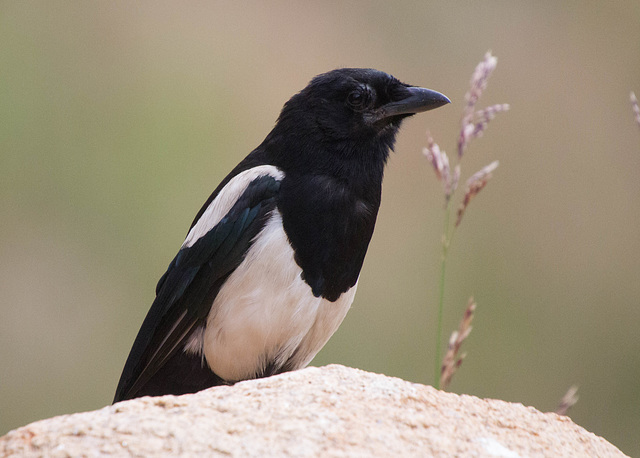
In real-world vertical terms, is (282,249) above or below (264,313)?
above

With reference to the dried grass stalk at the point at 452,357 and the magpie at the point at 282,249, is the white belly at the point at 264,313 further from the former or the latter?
the dried grass stalk at the point at 452,357

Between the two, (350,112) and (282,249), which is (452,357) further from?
(350,112)

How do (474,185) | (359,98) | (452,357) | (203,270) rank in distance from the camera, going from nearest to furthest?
1. (452,357)
2. (474,185)
3. (203,270)
4. (359,98)

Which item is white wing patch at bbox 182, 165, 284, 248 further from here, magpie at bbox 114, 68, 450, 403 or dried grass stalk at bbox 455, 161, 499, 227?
dried grass stalk at bbox 455, 161, 499, 227

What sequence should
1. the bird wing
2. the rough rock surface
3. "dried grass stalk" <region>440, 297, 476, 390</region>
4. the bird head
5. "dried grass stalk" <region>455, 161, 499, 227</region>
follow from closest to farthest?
the rough rock surface < "dried grass stalk" <region>440, 297, 476, 390</region> < "dried grass stalk" <region>455, 161, 499, 227</region> < the bird wing < the bird head

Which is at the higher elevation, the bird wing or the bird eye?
the bird eye

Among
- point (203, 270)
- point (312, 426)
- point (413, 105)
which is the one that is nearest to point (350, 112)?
point (413, 105)

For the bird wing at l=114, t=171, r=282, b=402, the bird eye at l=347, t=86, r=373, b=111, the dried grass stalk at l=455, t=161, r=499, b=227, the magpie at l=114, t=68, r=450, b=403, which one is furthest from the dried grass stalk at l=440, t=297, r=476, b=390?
the bird eye at l=347, t=86, r=373, b=111

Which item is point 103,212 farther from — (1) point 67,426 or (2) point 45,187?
(1) point 67,426
